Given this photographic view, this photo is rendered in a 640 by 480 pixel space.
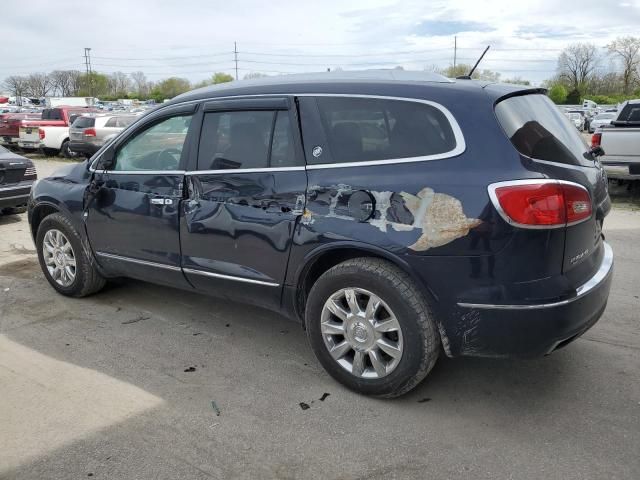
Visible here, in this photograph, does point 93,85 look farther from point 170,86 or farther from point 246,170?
point 246,170

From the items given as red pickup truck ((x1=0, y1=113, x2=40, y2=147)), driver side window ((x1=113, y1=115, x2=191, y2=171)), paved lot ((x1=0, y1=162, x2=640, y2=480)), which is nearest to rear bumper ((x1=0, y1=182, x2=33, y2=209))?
paved lot ((x1=0, y1=162, x2=640, y2=480))

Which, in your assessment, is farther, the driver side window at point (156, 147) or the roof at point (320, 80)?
the driver side window at point (156, 147)

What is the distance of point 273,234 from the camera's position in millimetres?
3539

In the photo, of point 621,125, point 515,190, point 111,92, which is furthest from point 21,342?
point 111,92

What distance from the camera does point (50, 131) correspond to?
2027 cm

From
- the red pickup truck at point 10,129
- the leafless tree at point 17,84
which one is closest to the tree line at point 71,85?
the leafless tree at point 17,84

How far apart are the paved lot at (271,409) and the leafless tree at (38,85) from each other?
128 metres

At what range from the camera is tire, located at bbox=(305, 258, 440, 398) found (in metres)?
3.09

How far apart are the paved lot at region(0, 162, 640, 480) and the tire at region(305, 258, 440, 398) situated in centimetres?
16

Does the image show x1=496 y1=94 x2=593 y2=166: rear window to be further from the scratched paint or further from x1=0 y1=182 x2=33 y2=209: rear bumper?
x1=0 y1=182 x2=33 y2=209: rear bumper

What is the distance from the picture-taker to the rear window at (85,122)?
1827 centimetres

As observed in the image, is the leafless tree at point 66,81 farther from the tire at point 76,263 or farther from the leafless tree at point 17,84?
the tire at point 76,263

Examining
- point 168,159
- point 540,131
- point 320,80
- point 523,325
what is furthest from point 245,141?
point 523,325

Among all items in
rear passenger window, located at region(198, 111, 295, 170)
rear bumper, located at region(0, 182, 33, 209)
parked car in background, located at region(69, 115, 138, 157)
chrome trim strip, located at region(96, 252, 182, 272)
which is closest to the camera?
rear passenger window, located at region(198, 111, 295, 170)
